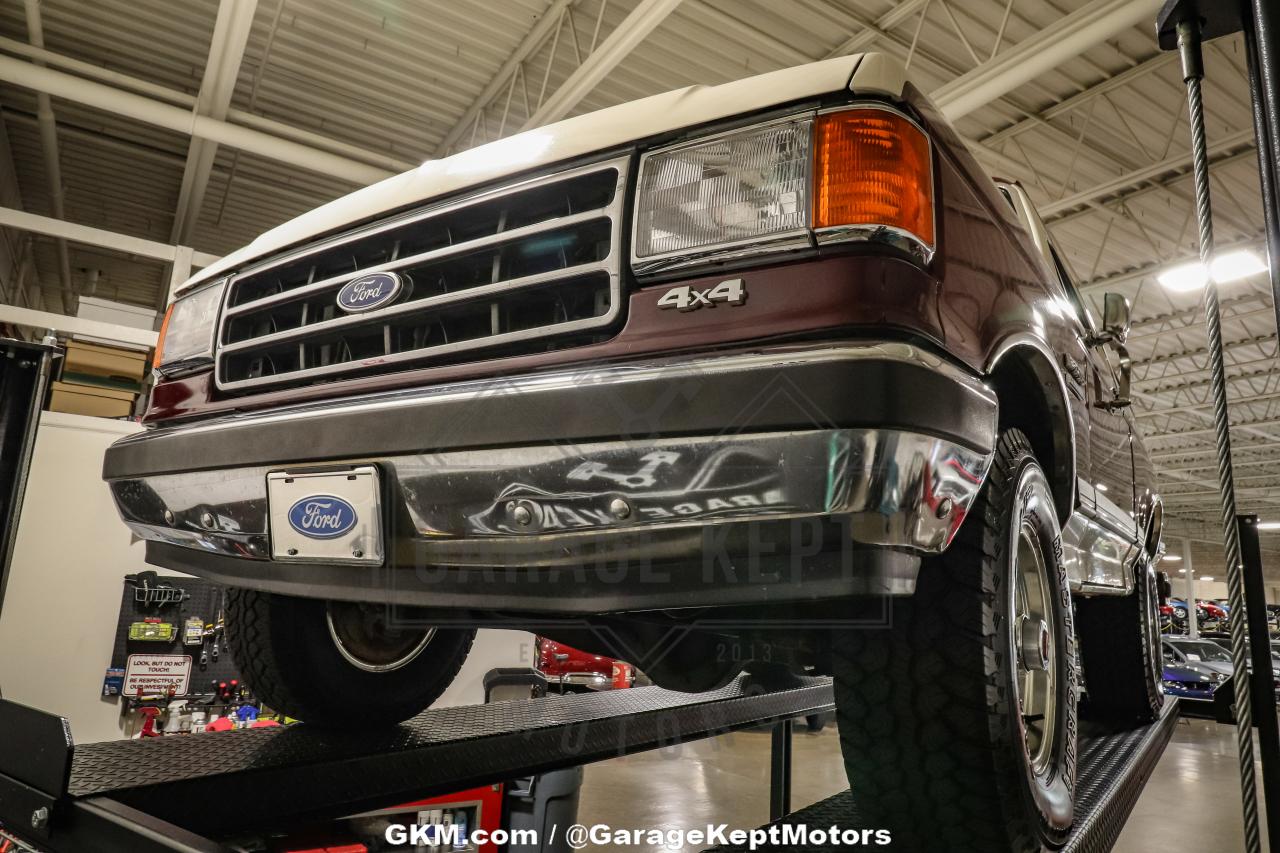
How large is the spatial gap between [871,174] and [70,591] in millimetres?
5492

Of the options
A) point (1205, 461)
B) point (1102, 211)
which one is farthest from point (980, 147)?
point (1205, 461)

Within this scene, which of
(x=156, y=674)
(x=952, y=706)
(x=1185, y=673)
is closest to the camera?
(x=952, y=706)

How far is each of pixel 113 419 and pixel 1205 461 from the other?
28.3 metres

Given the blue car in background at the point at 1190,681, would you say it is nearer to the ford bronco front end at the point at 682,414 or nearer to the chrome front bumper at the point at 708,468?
the ford bronco front end at the point at 682,414

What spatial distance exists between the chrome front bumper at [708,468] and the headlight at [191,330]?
0.66m

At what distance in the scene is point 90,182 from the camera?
33.2 ft

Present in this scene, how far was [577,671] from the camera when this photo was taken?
8.80m

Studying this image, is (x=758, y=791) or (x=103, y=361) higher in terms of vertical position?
(x=103, y=361)

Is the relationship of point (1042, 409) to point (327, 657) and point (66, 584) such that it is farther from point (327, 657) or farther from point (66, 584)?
point (66, 584)

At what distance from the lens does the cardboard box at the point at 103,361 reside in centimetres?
527

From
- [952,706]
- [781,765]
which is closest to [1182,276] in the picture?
[781,765]

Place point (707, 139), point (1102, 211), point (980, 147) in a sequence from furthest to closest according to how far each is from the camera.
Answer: point (1102, 211) < point (980, 147) < point (707, 139)

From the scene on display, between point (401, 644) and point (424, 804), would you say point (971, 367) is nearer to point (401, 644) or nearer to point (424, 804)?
point (401, 644)

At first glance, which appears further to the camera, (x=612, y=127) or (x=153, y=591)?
(x=153, y=591)
